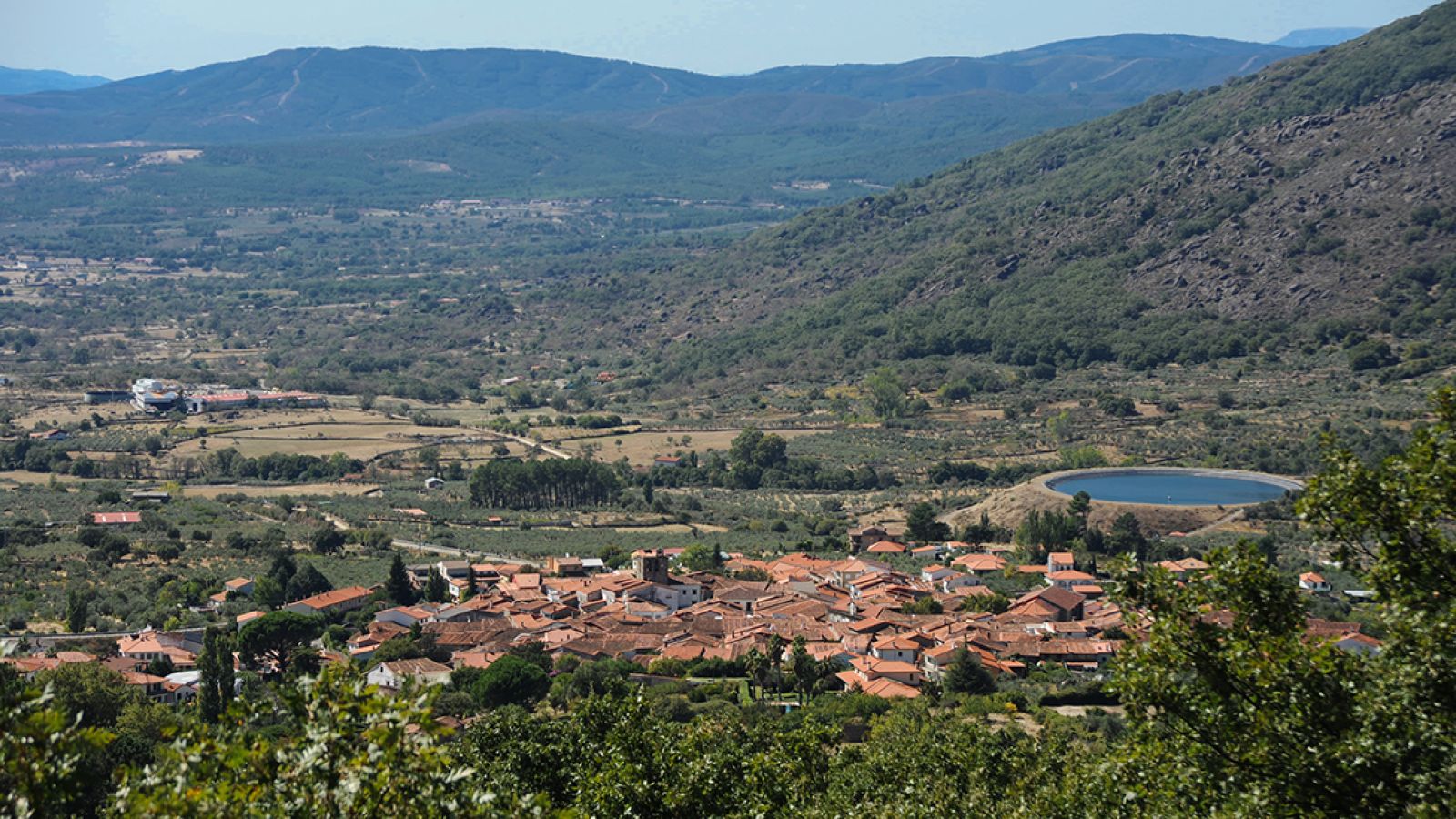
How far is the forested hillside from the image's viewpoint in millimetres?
83688

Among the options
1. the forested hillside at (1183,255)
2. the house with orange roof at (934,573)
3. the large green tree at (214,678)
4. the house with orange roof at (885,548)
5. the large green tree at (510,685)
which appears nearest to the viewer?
the large green tree at (214,678)

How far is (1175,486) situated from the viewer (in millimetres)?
56906

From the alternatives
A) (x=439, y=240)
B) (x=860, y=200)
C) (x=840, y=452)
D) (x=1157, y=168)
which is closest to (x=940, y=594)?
(x=840, y=452)

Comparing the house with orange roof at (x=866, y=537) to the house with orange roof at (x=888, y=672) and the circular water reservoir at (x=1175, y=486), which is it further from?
the house with orange roof at (x=888, y=672)

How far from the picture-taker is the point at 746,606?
4112 centimetres

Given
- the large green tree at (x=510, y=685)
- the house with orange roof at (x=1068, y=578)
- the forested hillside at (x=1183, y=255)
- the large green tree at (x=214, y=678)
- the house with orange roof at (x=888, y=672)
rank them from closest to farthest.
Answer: the large green tree at (x=214, y=678) < the large green tree at (x=510, y=685) < the house with orange roof at (x=888, y=672) < the house with orange roof at (x=1068, y=578) < the forested hillside at (x=1183, y=255)

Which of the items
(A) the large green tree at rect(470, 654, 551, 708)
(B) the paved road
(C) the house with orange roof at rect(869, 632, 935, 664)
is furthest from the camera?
(B) the paved road

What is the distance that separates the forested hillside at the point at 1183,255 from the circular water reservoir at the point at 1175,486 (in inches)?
828

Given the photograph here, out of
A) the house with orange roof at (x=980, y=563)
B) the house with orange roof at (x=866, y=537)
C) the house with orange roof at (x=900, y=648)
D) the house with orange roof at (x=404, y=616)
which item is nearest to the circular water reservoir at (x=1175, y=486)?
the house with orange roof at (x=866, y=537)

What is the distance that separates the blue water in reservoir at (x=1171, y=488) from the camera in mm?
53656

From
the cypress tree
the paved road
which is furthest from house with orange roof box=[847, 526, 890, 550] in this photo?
the cypress tree

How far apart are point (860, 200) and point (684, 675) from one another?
10406cm

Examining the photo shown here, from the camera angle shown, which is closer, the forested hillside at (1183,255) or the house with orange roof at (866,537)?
the house with orange roof at (866,537)

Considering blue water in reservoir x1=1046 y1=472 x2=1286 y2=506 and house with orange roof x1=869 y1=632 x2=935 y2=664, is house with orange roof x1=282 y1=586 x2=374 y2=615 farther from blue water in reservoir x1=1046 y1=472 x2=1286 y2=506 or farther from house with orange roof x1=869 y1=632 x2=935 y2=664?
blue water in reservoir x1=1046 y1=472 x2=1286 y2=506
